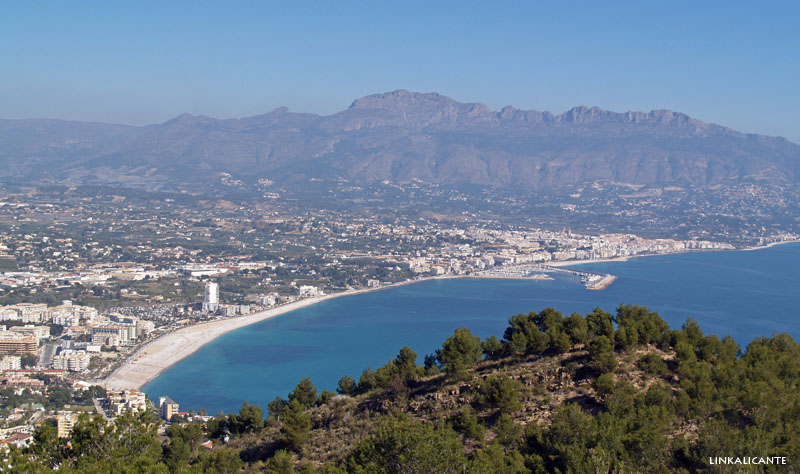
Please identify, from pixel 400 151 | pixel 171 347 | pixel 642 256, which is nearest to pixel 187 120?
pixel 400 151

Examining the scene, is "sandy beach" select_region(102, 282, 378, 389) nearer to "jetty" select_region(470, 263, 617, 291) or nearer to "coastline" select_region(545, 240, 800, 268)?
"jetty" select_region(470, 263, 617, 291)

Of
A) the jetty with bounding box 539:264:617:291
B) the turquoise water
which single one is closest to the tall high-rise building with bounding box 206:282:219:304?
the turquoise water

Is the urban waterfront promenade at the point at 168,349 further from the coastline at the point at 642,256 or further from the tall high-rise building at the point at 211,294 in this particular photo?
Answer: the coastline at the point at 642,256

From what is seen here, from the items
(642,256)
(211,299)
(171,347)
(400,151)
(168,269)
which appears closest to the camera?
(171,347)

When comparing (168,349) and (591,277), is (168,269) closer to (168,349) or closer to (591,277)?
(168,349)

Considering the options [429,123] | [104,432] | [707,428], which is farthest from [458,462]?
[429,123]

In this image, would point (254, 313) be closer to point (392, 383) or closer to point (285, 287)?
point (285, 287)

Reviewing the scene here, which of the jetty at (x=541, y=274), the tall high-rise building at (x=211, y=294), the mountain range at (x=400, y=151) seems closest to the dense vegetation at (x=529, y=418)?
the tall high-rise building at (x=211, y=294)
